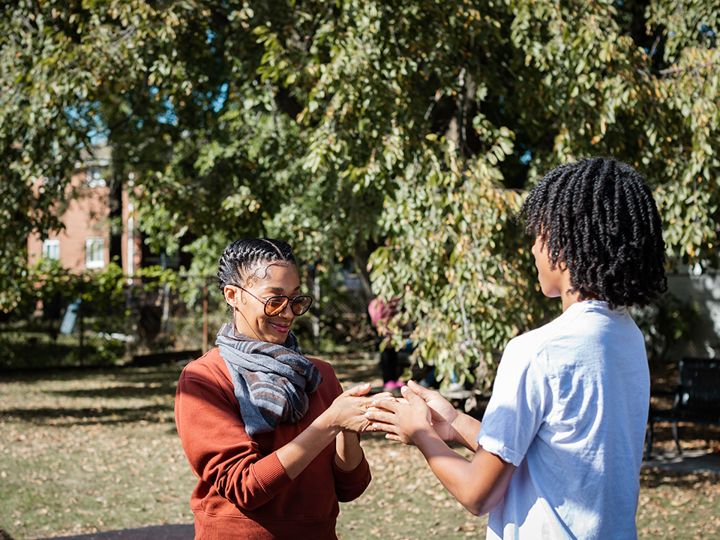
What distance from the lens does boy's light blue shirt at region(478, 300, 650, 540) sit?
1.44 m

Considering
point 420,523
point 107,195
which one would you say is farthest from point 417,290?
point 107,195

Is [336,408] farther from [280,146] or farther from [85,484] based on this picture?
[280,146]

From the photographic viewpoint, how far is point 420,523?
5117mm

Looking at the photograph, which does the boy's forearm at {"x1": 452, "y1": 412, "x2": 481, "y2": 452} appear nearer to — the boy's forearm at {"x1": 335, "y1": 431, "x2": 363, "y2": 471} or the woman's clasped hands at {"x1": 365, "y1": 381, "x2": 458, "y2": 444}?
the woman's clasped hands at {"x1": 365, "y1": 381, "x2": 458, "y2": 444}

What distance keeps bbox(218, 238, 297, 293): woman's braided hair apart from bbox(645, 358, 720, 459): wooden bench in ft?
18.8

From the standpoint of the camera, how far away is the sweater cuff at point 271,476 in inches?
70.2

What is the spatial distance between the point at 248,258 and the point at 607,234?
1.14m

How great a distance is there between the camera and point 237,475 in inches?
70.6

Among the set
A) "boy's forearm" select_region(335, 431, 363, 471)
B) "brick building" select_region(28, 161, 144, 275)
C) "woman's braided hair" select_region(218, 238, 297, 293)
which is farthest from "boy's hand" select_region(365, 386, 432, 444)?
"brick building" select_region(28, 161, 144, 275)

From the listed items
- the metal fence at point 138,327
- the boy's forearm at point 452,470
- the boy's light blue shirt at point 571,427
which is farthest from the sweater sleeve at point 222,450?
the metal fence at point 138,327

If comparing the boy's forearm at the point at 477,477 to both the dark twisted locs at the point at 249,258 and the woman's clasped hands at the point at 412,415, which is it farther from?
the dark twisted locs at the point at 249,258

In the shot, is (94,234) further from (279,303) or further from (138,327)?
(279,303)

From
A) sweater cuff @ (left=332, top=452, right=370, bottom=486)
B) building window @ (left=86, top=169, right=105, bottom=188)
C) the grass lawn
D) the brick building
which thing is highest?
building window @ (left=86, top=169, right=105, bottom=188)

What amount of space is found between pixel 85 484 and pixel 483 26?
5669mm
